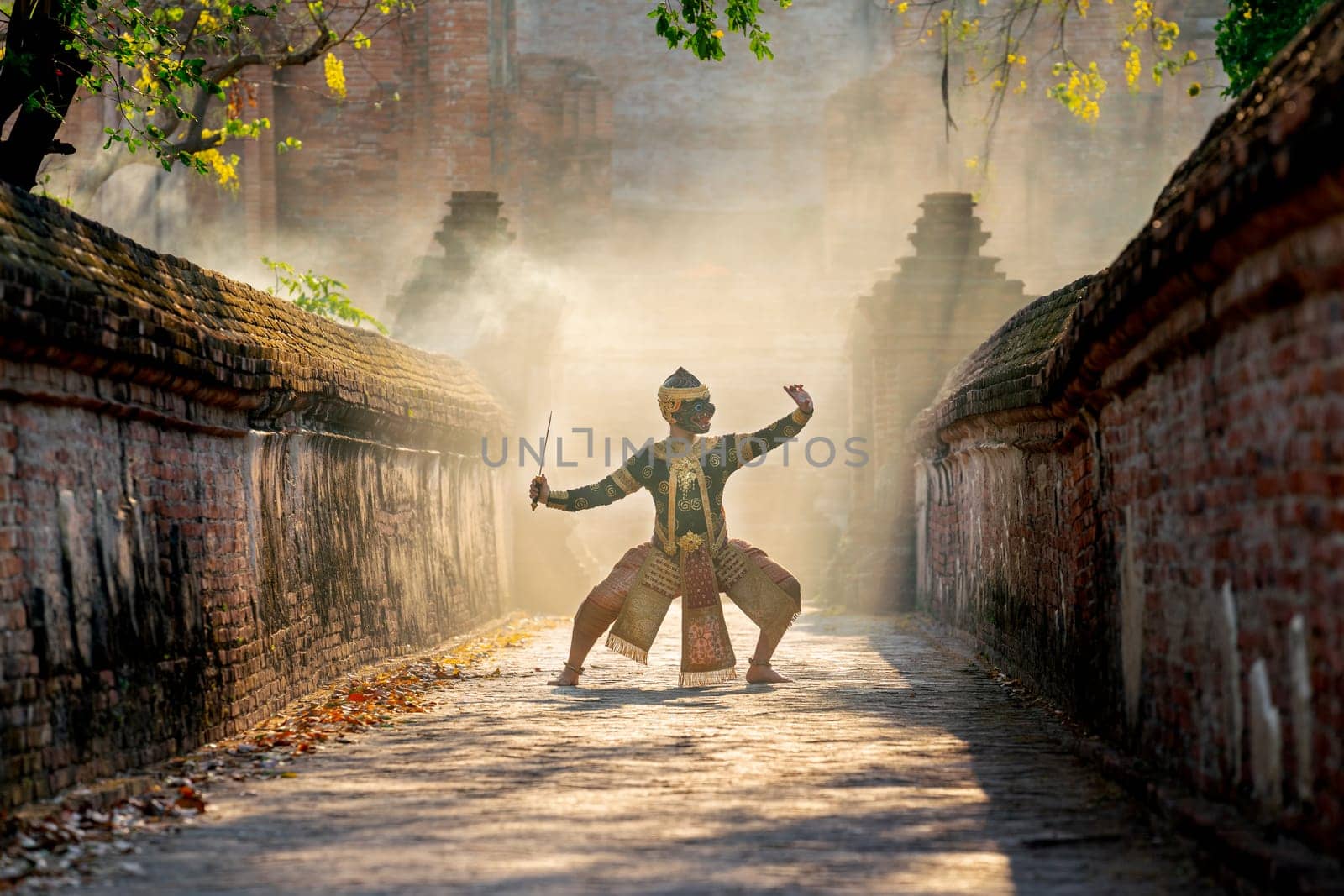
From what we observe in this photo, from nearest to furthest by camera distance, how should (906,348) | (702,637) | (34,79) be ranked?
(702,637) → (34,79) → (906,348)

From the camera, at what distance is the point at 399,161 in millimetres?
30656

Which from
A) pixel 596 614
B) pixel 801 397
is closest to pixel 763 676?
pixel 596 614

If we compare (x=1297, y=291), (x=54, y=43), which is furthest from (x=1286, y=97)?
(x=54, y=43)

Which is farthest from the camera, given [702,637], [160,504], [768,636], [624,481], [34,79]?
[34,79]

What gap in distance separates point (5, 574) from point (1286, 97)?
13.4 feet

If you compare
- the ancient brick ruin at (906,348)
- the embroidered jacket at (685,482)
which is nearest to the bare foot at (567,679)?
the embroidered jacket at (685,482)

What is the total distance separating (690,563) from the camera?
10.2m

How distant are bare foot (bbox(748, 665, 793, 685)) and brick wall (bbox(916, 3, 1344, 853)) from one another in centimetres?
220

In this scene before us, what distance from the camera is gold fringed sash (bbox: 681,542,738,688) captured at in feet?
32.9

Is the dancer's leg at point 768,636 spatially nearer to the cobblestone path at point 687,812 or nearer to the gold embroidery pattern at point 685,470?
the gold embroidery pattern at point 685,470

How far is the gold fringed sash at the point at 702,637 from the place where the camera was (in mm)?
10023

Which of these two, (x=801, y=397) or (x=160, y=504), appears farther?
(x=801, y=397)

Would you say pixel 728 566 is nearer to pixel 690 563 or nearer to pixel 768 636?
pixel 690 563

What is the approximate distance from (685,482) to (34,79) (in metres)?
4.97
